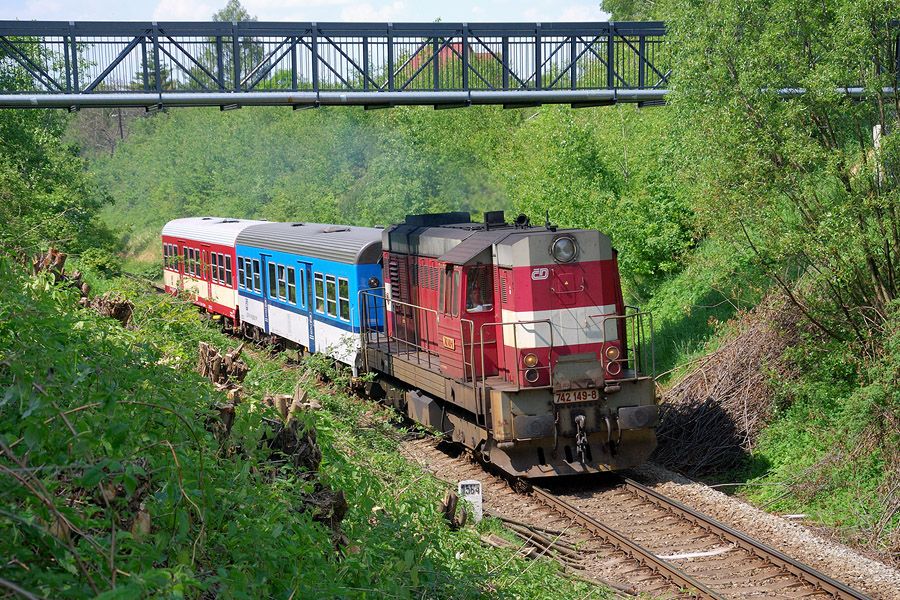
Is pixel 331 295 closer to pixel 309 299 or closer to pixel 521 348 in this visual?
pixel 309 299

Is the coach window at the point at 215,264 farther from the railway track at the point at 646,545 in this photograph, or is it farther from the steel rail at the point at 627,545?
the steel rail at the point at 627,545

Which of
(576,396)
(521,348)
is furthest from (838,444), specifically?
(521,348)

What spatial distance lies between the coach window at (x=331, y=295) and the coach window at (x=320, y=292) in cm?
20

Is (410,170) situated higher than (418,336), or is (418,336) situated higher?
(410,170)

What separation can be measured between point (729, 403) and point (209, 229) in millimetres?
17572

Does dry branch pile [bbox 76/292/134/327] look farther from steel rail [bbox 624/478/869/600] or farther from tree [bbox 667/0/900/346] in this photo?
tree [bbox 667/0/900/346]

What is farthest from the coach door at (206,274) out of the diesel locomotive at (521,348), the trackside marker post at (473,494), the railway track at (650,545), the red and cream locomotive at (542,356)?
the trackside marker post at (473,494)

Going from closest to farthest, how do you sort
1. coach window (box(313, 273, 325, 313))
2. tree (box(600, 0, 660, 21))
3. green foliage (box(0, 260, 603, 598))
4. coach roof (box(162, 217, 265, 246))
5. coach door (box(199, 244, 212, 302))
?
green foliage (box(0, 260, 603, 598)) < coach window (box(313, 273, 325, 313)) < coach roof (box(162, 217, 265, 246)) < coach door (box(199, 244, 212, 302)) < tree (box(600, 0, 660, 21))

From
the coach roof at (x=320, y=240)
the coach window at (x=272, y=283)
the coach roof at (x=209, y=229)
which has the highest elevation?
the coach roof at (x=209, y=229)

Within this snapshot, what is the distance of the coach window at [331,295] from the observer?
61.4ft

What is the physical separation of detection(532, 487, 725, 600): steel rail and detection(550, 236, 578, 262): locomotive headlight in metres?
3.28

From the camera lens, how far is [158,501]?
16.7 ft

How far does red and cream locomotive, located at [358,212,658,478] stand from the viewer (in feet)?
41.2

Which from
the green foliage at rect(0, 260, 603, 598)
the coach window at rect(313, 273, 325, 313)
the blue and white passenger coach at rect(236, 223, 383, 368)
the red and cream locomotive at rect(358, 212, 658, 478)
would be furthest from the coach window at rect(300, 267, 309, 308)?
the green foliage at rect(0, 260, 603, 598)
